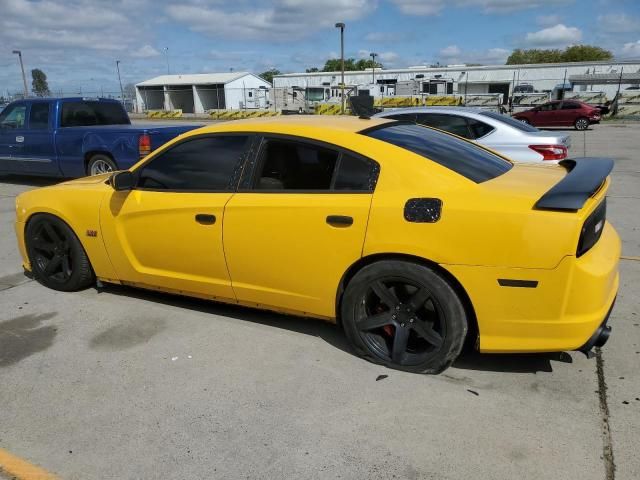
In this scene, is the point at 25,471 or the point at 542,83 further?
the point at 542,83

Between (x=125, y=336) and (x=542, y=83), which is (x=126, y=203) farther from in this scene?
(x=542, y=83)

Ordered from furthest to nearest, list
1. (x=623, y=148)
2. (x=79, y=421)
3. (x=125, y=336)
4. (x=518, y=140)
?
(x=623, y=148) → (x=518, y=140) → (x=125, y=336) → (x=79, y=421)

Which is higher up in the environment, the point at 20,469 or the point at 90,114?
the point at 90,114

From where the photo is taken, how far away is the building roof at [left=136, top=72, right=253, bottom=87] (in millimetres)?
57031

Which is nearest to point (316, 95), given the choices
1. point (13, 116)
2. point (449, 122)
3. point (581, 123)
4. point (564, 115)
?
point (564, 115)

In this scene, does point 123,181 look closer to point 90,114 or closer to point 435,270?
point 435,270

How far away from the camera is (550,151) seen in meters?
7.48

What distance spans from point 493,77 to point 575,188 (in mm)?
55513

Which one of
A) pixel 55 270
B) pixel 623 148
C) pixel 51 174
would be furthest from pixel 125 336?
pixel 623 148

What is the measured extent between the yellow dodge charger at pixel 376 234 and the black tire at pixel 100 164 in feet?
16.3

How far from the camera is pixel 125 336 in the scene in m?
3.86

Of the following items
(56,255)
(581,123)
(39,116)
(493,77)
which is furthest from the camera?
(493,77)

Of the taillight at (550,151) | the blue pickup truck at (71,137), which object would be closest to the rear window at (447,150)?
the taillight at (550,151)

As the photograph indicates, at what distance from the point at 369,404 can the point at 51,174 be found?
29.1 feet
